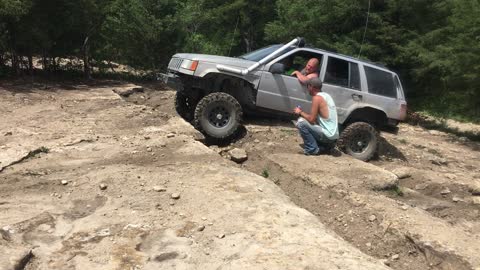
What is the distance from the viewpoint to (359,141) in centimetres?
908

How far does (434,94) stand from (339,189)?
1434cm

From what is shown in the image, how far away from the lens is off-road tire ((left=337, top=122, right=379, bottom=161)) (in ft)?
29.3

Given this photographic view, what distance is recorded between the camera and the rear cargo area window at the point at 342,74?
8.95 metres

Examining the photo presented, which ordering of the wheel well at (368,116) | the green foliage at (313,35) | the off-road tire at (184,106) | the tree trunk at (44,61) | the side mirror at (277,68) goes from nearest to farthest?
the side mirror at (277,68) < the wheel well at (368,116) < the off-road tire at (184,106) < the green foliage at (313,35) < the tree trunk at (44,61)

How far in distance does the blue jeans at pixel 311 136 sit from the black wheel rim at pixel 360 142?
1.25m

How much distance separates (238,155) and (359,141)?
253cm

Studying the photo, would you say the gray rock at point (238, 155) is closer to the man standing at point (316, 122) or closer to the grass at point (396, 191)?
the man standing at point (316, 122)

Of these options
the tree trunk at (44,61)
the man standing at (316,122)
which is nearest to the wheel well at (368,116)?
the man standing at (316,122)

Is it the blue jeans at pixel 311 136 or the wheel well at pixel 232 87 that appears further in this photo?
the wheel well at pixel 232 87

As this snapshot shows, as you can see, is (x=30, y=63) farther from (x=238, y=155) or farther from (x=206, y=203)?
(x=206, y=203)

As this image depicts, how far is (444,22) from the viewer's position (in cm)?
1795

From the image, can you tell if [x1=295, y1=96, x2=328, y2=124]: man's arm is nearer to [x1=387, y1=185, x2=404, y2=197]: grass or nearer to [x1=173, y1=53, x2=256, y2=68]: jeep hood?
[x1=173, y1=53, x2=256, y2=68]: jeep hood

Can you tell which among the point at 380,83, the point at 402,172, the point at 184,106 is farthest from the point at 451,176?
the point at 184,106

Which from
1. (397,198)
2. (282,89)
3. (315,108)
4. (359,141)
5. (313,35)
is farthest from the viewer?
(313,35)
